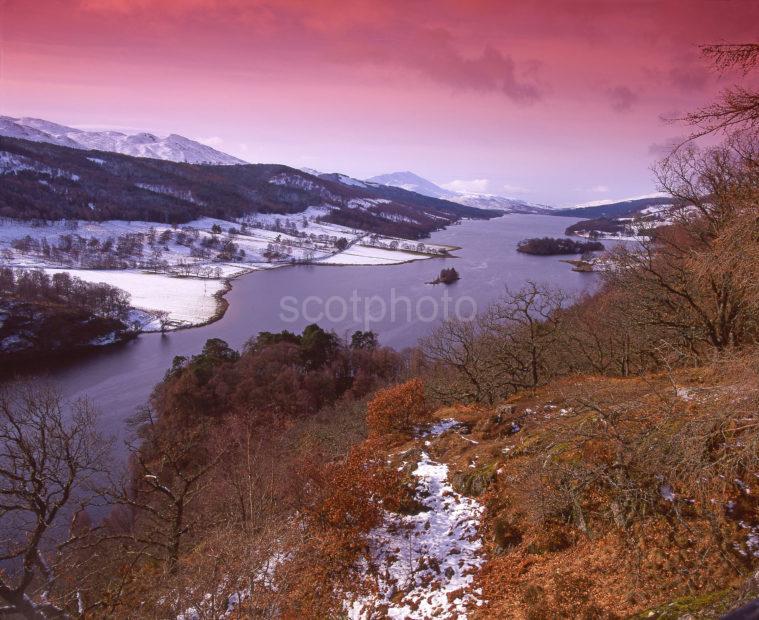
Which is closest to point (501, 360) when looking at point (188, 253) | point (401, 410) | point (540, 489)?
point (401, 410)

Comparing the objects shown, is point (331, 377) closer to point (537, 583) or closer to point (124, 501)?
point (124, 501)

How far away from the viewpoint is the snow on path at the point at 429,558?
23.0 feet

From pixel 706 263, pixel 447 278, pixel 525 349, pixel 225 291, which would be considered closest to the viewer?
pixel 706 263

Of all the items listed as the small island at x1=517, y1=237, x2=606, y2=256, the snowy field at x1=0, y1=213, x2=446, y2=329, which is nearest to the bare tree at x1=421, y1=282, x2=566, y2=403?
the snowy field at x1=0, y1=213, x2=446, y2=329

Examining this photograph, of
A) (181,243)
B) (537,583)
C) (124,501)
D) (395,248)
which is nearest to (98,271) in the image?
(181,243)

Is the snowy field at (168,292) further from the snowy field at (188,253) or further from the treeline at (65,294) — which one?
the treeline at (65,294)

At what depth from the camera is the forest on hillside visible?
5270mm

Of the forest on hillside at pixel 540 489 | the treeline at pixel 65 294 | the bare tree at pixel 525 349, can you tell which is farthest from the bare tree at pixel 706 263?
the treeline at pixel 65 294

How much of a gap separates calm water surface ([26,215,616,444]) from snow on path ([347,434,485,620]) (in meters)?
30.5

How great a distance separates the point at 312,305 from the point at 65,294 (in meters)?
36.2

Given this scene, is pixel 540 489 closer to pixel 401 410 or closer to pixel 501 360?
pixel 401 410

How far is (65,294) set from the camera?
6175cm

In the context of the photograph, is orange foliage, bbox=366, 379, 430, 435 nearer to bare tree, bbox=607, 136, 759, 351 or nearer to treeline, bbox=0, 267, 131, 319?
bare tree, bbox=607, 136, 759, 351

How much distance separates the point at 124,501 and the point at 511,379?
1512 cm
